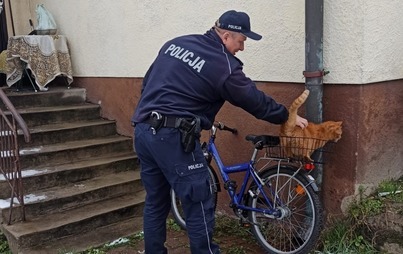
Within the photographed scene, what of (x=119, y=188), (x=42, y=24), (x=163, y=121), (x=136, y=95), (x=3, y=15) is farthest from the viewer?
(x=3, y=15)

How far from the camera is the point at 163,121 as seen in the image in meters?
2.94

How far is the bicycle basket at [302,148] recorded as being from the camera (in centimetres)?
330

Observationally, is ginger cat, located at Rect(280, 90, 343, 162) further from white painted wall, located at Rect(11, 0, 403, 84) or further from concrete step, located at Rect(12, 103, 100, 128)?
concrete step, located at Rect(12, 103, 100, 128)

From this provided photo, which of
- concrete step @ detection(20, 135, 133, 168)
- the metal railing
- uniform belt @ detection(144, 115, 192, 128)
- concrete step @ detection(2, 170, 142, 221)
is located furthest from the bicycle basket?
concrete step @ detection(20, 135, 133, 168)


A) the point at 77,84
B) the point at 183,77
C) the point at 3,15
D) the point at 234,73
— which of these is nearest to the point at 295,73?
the point at 234,73

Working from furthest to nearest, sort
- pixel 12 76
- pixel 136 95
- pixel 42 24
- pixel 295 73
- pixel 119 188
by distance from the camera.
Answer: pixel 42 24, pixel 12 76, pixel 136 95, pixel 119 188, pixel 295 73

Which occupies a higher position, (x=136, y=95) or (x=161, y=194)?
(x=136, y=95)

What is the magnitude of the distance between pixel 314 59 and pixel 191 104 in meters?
1.10

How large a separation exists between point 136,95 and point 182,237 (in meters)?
2.04

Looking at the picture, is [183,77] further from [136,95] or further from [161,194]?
[136,95]

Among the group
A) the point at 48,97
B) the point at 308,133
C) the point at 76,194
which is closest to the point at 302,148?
the point at 308,133

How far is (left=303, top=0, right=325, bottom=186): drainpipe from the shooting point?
332 centimetres

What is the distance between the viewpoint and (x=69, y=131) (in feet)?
17.9

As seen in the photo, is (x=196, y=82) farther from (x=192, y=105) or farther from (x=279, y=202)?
(x=279, y=202)
